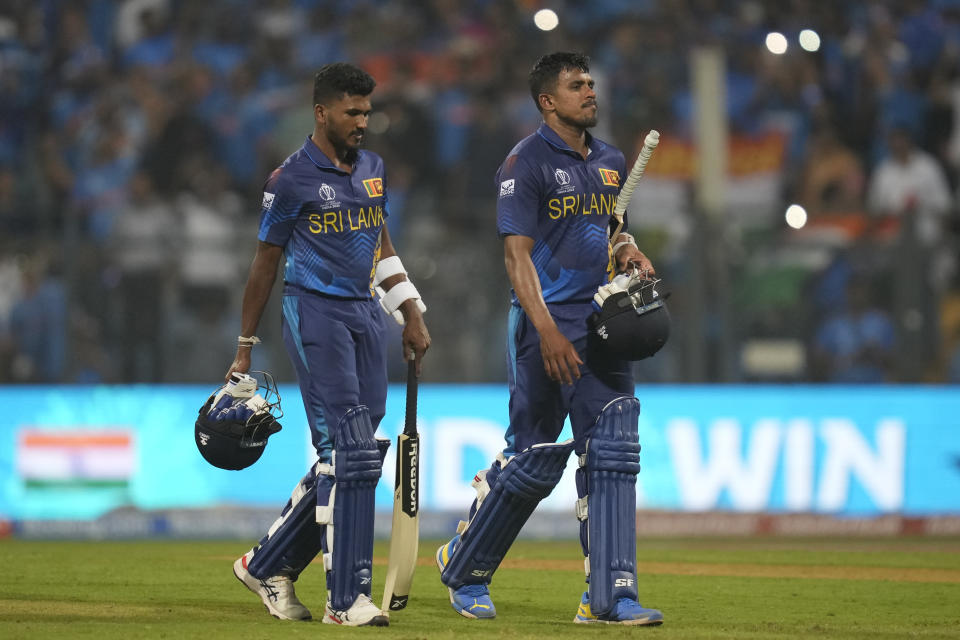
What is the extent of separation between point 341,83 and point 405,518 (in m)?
1.90

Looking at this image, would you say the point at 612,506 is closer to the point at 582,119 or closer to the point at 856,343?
the point at 582,119

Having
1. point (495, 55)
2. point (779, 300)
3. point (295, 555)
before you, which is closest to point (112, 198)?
point (495, 55)

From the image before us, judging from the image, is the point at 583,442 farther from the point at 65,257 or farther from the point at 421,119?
the point at 421,119

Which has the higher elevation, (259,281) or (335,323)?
(259,281)

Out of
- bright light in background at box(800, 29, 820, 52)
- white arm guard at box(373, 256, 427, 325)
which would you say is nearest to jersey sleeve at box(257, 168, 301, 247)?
white arm guard at box(373, 256, 427, 325)

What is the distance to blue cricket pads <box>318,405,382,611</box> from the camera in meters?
5.99

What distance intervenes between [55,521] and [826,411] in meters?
6.55

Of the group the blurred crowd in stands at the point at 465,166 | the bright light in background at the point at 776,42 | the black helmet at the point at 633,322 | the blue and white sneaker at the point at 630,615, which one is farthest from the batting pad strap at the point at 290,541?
the bright light in background at the point at 776,42

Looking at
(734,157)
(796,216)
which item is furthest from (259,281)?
(734,157)

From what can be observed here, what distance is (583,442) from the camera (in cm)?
625

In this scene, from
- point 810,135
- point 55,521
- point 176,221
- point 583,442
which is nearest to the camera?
point 583,442

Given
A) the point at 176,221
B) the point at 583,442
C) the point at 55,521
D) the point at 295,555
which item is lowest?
the point at 55,521

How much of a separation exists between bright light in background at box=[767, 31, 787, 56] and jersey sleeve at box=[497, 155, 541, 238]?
9.30 m

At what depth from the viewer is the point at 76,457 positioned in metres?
12.1
